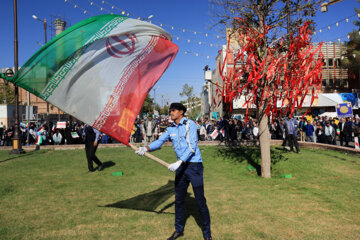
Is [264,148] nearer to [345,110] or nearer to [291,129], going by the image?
[291,129]

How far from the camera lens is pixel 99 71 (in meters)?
4.36

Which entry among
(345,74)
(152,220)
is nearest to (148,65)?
(152,220)

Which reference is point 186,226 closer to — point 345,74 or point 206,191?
point 206,191

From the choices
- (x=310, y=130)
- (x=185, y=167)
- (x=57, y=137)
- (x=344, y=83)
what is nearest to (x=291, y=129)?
(x=310, y=130)

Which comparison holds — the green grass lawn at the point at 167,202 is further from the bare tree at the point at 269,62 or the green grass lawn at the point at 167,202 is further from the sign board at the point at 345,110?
the sign board at the point at 345,110

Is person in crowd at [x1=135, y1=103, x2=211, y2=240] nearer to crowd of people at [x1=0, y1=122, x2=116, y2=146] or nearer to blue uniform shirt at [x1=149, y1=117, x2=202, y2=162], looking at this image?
blue uniform shirt at [x1=149, y1=117, x2=202, y2=162]

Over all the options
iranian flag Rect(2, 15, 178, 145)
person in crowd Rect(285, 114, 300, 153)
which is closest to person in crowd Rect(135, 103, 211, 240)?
iranian flag Rect(2, 15, 178, 145)

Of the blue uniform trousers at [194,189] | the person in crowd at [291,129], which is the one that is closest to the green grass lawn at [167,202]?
the blue uniform trousers at [194,189]

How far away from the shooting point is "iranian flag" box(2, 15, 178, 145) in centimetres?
401

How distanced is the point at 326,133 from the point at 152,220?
15611mm

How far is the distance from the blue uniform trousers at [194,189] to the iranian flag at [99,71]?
3.49ft

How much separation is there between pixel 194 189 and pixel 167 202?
2.09 m

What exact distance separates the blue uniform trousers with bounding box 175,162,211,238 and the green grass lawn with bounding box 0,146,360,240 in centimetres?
26

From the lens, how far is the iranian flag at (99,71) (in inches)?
158
